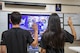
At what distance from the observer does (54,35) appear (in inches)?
87.9

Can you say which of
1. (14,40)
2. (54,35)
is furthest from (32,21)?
(54,35)

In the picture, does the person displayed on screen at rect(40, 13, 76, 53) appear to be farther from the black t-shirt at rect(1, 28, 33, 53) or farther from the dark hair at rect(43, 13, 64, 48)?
the black t-shirt at rect(1, 28, 33, 53)

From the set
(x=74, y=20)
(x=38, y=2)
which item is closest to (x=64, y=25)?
(x=74, y=20)

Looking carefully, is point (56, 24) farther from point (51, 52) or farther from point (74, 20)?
point (74, 20)

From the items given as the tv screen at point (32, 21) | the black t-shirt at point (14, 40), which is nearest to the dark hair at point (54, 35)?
the black t-shirt at point (14, 40)

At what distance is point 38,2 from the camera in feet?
14.4

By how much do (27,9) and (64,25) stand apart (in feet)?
3.63

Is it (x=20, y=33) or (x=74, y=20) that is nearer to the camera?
(x=20, y=33)

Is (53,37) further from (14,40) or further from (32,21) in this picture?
(32,21)

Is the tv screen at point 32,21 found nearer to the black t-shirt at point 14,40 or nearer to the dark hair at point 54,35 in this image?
the black t-shirt at point 14,40

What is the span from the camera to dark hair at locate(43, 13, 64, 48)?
2.22 meters

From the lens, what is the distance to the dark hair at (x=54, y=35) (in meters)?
2.22

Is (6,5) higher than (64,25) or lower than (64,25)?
higher

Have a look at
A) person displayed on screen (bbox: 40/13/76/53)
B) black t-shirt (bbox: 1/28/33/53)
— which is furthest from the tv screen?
person displayed on screen (bbox: 40/13/76/53)
